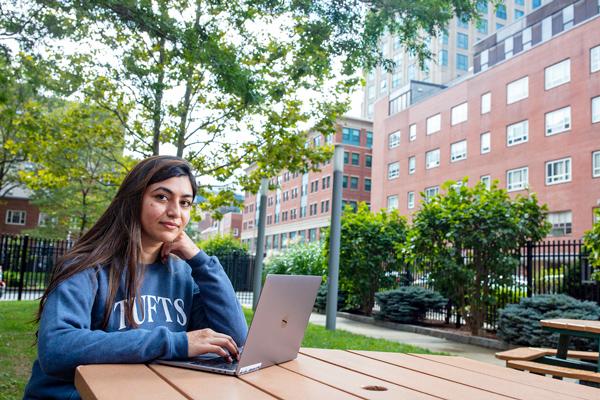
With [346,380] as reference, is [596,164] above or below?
above

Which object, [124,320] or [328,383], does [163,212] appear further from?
[328,383]

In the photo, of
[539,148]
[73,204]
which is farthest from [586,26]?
[73,204]

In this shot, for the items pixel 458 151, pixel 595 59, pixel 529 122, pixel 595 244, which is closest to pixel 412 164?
pixel 458 151

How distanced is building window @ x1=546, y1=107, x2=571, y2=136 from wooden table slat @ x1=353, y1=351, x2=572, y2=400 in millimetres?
35269

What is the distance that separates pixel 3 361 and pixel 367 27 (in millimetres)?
5671

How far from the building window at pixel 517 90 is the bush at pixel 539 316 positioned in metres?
31.2

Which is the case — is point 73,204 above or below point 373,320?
above

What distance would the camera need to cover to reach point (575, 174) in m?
33.1

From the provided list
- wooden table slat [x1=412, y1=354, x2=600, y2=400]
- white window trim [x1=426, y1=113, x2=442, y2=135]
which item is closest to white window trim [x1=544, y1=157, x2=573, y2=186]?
white window trim [x1=426, y1=113, x2=442, y2=135]

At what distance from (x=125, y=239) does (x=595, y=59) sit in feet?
117

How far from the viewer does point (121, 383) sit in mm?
1626

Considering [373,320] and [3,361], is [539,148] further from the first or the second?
[3,361]

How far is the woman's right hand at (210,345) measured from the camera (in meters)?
1.96

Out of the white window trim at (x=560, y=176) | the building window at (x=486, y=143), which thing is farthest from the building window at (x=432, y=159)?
the white window trim at (x=560, y=176)
